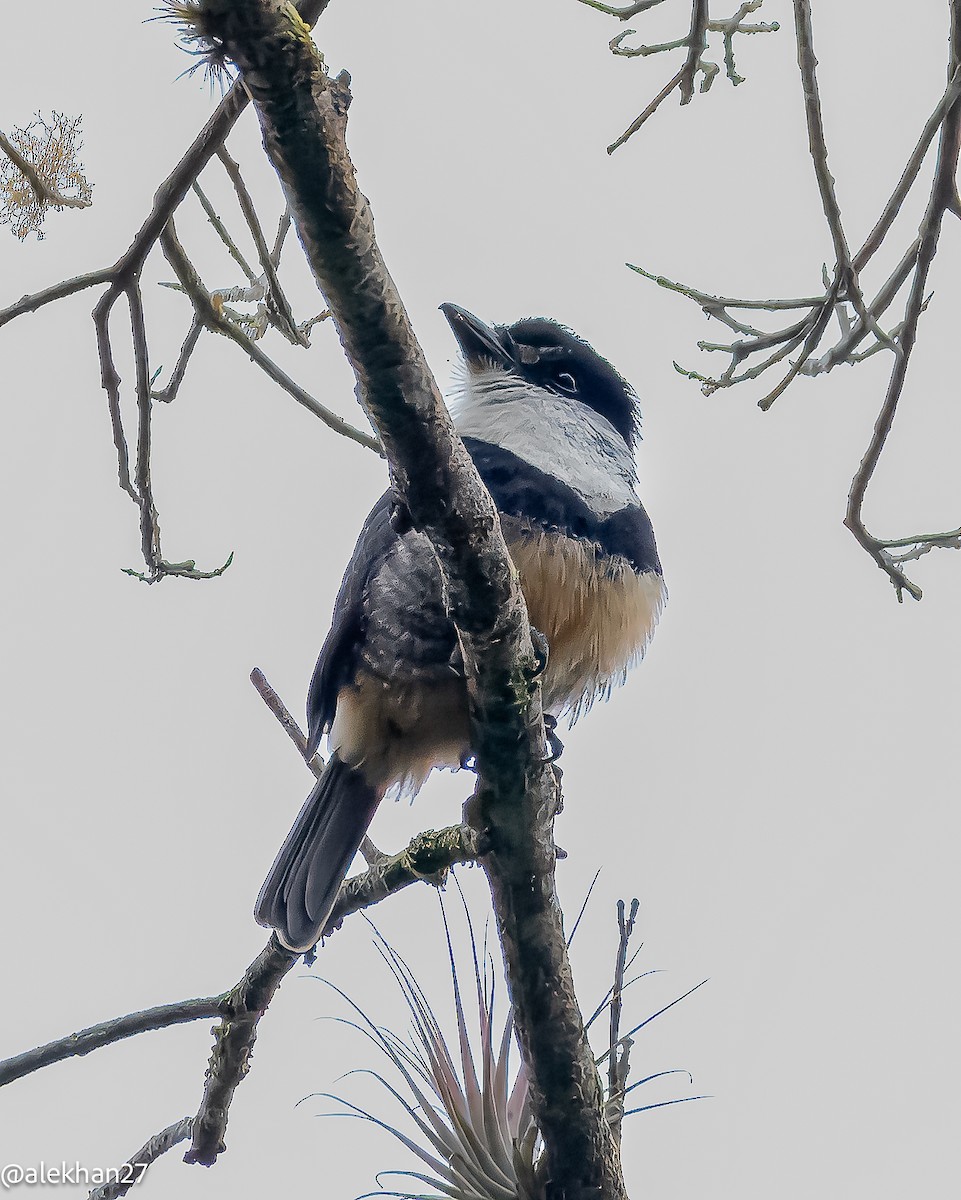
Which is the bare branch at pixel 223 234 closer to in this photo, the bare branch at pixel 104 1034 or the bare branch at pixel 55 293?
the bare branch at pixel 55 293

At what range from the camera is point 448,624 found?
103 inches

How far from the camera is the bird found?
2.65 m

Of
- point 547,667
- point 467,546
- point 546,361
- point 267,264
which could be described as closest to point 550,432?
point 546,361

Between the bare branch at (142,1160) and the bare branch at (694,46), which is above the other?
the bare branch at (694,46)

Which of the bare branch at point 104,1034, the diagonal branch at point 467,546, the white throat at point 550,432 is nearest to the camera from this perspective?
the diagonal branch at point 467,546

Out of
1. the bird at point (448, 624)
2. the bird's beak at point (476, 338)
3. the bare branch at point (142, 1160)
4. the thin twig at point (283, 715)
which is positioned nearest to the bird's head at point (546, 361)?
the bird's beak at point (476, 338)

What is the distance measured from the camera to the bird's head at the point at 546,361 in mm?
3256

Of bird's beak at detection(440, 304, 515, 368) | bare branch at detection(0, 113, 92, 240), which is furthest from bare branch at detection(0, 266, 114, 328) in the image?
bird's beak at detection(440, 304, 515, 368)

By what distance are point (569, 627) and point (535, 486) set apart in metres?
0.31

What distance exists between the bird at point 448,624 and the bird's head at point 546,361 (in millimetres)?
113

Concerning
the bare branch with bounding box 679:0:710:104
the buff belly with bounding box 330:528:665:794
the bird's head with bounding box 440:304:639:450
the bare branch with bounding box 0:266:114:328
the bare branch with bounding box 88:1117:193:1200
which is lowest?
the bare branch with bounding box 88:1117:193:1200

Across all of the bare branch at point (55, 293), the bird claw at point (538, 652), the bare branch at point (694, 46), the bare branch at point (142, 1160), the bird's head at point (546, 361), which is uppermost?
the bird's head at point (546, 361)

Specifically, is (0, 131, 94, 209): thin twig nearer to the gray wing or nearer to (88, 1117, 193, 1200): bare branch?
the gray wing

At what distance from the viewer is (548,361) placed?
3287mm
